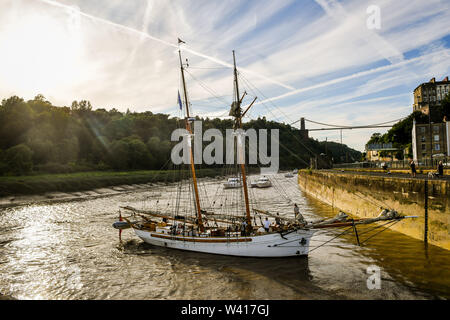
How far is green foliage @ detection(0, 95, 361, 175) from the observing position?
7694 centimetres

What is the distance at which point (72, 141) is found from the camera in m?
96.8

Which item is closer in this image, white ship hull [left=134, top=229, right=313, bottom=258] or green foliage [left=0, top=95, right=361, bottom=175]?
white ship hull [left=134, top=229, right=313, bottom=258]

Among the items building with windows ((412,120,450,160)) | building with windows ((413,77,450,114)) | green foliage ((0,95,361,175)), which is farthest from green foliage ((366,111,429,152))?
building with windows ((413,77,450,114))

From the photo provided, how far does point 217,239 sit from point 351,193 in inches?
822

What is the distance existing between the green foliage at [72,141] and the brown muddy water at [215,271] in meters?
34.8

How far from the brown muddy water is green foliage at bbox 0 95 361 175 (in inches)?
1371

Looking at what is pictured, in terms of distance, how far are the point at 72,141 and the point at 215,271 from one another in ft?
319

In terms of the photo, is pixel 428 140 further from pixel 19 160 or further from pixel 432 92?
pixel 19 160

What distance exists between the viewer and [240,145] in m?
21.5

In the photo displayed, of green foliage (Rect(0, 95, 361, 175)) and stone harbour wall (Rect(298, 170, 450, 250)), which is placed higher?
green foliage (Rect(0, 95, 361, 175))

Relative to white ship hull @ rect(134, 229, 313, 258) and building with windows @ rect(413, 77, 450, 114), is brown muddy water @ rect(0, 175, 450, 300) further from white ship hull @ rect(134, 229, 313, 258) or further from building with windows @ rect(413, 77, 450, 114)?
building with windows @ rect(413, 77, 450, 114)

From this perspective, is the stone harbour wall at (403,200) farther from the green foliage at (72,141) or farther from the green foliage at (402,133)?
the green foliage at (402,133)

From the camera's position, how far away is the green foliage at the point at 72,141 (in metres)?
76.9
